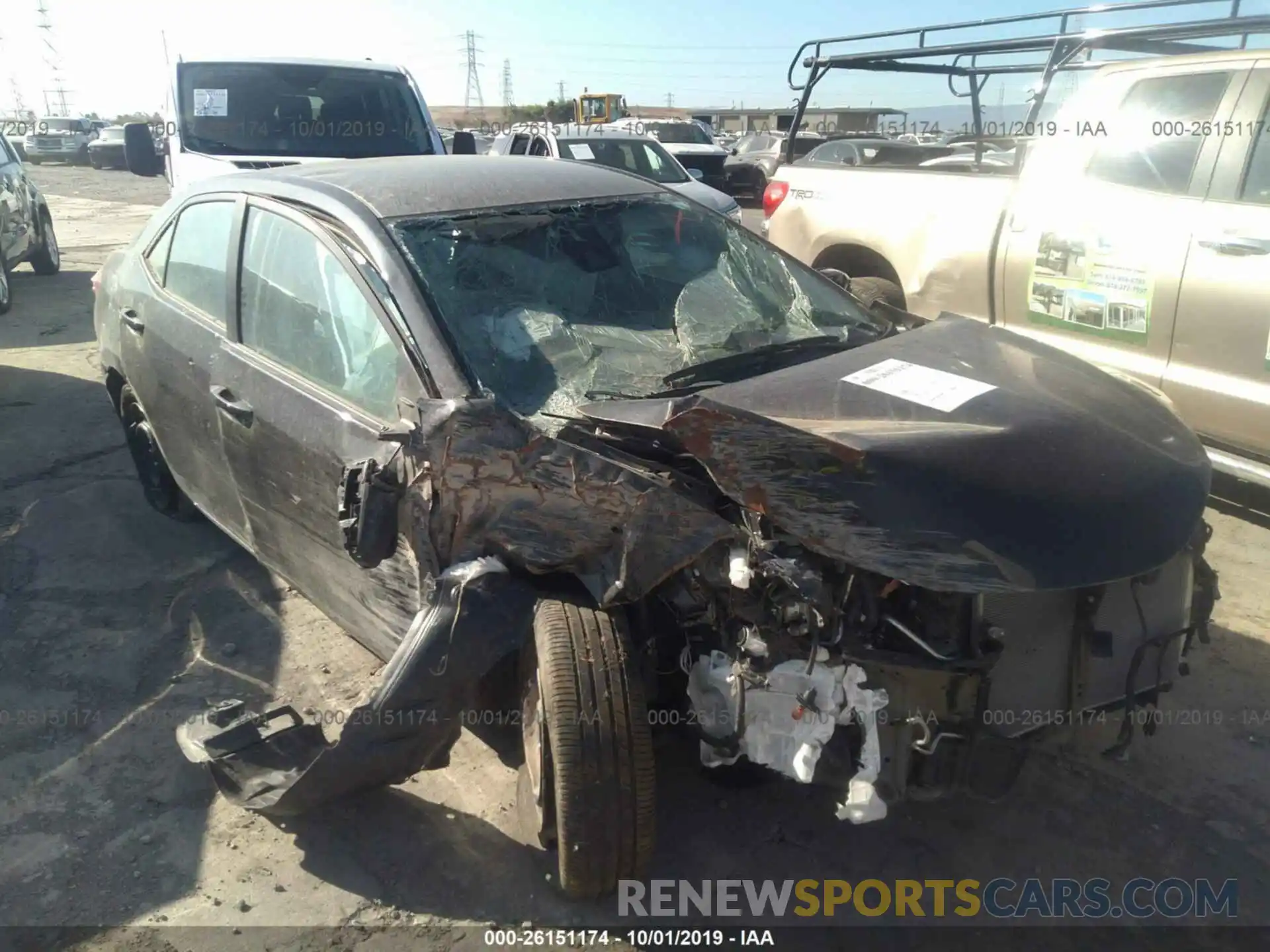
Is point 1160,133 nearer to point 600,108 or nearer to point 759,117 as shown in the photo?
point 600,108

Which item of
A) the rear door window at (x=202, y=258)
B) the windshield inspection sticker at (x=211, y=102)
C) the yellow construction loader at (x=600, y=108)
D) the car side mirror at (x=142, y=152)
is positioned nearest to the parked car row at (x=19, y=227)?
the car side mirror at (x=142, y=152)

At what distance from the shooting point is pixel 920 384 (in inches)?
100.0

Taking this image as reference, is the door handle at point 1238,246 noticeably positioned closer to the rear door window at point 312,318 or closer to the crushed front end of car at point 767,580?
the crushed front end of car at point 767,580

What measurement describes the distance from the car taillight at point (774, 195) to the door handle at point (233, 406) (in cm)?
380

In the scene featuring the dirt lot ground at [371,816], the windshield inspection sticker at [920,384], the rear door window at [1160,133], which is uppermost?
the rear door window at [1160,133]

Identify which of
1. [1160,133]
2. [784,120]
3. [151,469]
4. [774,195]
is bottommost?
[151,469]

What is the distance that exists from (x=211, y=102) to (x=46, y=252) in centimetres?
532

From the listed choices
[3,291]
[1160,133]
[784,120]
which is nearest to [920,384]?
[1160,133]

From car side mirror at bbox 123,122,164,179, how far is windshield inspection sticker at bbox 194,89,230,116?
2.91 feet

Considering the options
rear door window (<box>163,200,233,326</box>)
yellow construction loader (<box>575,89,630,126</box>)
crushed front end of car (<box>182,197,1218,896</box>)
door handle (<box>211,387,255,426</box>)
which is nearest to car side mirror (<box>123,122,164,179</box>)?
rear door window (<box>163,200,233,326</box>)

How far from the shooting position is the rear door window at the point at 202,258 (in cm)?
352

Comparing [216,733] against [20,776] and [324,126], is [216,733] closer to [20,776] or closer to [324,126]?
[20,776]

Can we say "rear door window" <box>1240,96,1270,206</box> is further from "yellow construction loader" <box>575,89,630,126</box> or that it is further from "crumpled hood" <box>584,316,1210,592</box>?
"yellow construction loader" <box>575,89,630,126</box>

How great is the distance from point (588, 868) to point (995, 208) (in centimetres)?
381
